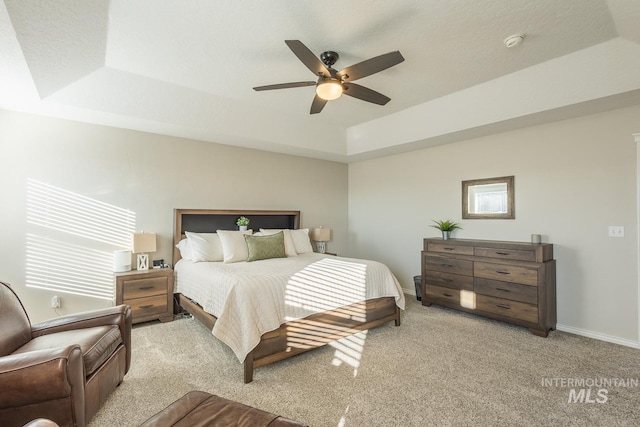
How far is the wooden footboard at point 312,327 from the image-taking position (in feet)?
8.36

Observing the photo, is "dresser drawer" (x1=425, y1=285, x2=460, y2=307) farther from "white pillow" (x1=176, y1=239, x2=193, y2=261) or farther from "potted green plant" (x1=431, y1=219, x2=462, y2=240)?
"white pillow" (x1=176, y1=239, x2=193, y2=261)

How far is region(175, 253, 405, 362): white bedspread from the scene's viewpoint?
2488 millimetres

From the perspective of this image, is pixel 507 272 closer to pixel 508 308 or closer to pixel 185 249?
pixel 508 308

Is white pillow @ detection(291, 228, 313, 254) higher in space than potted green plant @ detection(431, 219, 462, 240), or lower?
lower

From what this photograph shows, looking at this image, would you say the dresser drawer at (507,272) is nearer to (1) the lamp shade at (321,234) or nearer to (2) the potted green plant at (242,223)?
(1) the lamp shade at (321,234)

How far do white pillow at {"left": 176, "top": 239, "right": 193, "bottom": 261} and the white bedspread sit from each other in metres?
0.09

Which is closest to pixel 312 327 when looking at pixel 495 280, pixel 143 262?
pixel 495 280

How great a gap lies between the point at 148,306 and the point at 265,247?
1.58m

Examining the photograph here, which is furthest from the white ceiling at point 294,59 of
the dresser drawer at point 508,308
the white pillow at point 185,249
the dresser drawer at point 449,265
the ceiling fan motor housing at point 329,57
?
the dresser drawer at point 508,308

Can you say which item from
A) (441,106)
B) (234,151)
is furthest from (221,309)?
(441,106)

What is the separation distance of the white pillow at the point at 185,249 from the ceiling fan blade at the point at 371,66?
9.67ft

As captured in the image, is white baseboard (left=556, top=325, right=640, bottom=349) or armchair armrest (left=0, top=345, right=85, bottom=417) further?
white baseboard (left=556, top=325, right=640, bottom=349)

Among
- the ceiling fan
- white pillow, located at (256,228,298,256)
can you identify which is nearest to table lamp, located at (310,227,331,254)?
white pillow, located at (256,228,298,256)

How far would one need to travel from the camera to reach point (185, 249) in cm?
408
